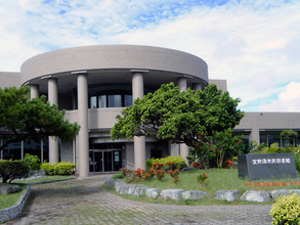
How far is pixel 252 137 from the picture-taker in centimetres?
4134

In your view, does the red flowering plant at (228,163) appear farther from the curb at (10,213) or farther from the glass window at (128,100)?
the curb at (10,213)

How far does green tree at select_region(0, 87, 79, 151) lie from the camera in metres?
14.6

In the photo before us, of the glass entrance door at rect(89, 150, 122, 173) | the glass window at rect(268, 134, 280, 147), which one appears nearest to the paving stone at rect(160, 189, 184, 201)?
the glass entrance door at rect(89, 150, 122, 173)

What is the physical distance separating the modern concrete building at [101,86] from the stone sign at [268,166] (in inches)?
599

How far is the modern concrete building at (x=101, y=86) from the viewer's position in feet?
93.1

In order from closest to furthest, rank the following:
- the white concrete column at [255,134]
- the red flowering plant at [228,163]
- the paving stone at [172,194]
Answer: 1. the paving stone at [172,194]
2. the red flowering plant at [228,163]
3. the white concrete column at [255,134]

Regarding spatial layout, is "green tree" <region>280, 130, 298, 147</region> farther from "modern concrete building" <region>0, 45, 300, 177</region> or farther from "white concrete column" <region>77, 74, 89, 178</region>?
"white concrete column" <region>77, 74, 89, 178</region>

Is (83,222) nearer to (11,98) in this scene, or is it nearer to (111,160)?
(11,98)

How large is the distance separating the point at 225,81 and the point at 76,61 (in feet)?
73.7

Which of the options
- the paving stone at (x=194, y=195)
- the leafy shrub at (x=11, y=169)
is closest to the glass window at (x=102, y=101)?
the leafy shrub at (x=11, y=169)

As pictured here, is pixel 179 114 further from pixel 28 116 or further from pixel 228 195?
pixel 28 116

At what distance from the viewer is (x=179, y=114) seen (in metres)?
18.2

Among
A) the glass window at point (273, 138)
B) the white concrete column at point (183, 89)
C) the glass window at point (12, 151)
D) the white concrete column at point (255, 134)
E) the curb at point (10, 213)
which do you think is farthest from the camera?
the glass window at point (273, 138)

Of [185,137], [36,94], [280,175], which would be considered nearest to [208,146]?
[185,137]
